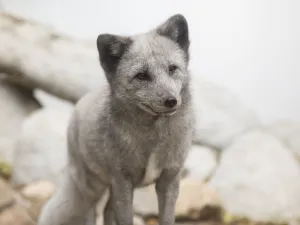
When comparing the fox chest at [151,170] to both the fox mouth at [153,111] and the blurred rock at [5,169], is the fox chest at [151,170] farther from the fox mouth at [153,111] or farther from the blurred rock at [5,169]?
the blurred rock at [5,169]

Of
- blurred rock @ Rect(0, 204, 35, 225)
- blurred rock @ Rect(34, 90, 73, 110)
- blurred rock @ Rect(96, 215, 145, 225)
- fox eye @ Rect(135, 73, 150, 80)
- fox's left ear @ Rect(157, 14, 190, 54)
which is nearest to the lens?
fox eye @ Rect(135, 73, 150, 80)

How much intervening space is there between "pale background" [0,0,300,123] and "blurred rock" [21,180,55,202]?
154 cm

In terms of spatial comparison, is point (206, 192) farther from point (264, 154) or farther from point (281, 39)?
point (281, 39)

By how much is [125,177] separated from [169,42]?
26.1 inches

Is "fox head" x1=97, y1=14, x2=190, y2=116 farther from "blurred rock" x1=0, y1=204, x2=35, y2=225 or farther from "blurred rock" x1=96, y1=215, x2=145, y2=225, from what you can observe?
"blurred rock" x1=96, y1=215, x2=145, y2=225

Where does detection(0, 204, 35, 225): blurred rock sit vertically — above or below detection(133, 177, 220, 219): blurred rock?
above

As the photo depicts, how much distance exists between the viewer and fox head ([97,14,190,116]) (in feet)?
7.07

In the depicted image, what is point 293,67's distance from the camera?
4.85 meters

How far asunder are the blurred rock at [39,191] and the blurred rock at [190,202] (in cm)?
77

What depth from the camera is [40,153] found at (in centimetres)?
495

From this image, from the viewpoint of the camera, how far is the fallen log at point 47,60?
538 cm

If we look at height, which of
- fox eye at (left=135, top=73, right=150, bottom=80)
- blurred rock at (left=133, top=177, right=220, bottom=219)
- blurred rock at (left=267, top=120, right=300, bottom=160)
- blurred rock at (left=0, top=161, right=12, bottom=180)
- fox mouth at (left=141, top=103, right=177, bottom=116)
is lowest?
blurred rock at (left=0, top=161, right=12, bottom=180)

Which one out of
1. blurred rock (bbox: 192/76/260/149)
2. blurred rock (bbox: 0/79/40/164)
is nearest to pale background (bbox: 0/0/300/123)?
blurred rock (bbox: 192/76/260/149)

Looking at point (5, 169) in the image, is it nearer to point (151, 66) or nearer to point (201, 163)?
point (201, 163)
